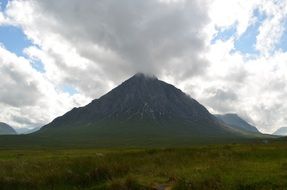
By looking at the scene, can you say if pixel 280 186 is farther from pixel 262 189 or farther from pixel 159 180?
pixel 159 180

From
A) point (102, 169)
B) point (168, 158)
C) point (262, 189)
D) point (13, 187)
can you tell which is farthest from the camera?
point (168, 158)

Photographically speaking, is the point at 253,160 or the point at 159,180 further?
the point at 253,160

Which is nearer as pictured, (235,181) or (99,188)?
(235,181)

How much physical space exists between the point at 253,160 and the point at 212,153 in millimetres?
4878

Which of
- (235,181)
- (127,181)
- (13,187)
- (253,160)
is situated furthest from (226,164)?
(13,187)

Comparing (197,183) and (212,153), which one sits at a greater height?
(212,153)

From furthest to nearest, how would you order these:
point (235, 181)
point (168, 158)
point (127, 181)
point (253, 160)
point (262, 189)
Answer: point (168, 158) < point (253, 160) < point (127, 181) < point (235, 181) < point (262, 189)

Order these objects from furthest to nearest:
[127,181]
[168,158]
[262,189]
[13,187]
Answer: [168,158], [13,187], [127,181], [262,189]

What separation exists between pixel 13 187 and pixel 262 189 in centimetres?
1603

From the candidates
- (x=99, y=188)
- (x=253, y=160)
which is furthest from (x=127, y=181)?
(x=253, y=160)

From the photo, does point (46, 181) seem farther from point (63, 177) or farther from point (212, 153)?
point (212, 153)

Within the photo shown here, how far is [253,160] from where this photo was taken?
2917 centimetres

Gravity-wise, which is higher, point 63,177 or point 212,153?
point 212,153

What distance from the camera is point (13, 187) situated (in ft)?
79.6
